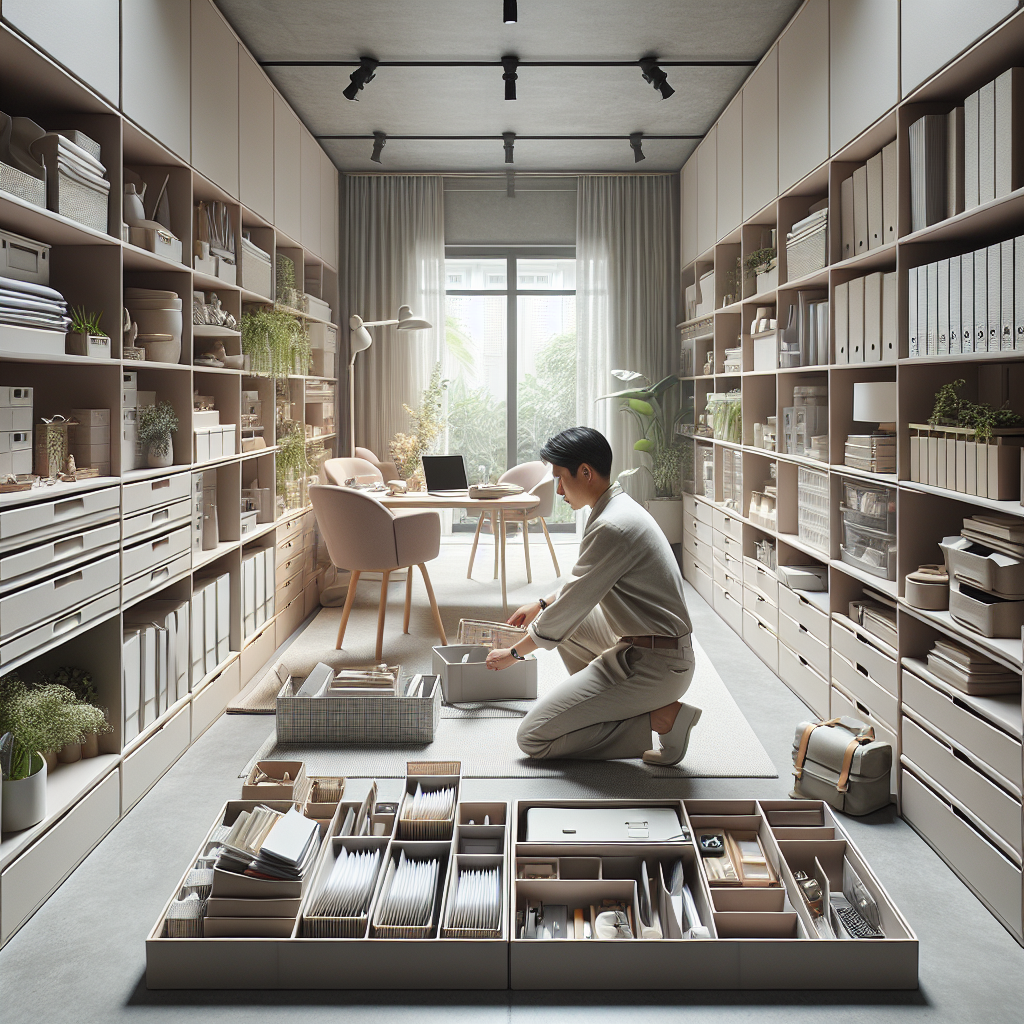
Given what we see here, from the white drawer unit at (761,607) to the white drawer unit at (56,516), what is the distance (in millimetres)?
3079

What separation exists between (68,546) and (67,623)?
216mm

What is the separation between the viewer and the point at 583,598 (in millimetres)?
3150

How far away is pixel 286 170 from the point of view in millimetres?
5469

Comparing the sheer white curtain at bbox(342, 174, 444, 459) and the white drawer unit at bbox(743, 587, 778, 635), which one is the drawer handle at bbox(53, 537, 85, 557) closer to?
the white drawer unit at bbox(743, 587, 778, 635)

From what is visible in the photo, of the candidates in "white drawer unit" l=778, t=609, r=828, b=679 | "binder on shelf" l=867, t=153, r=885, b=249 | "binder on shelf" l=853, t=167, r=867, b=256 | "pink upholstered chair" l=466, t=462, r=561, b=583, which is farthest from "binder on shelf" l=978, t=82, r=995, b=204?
"pink upholstered chair" l=466, t=462, r=561, b=583

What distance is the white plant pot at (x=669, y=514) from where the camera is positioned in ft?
23.7

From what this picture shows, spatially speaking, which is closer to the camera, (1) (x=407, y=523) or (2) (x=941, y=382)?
(2) (x=941, y=382)

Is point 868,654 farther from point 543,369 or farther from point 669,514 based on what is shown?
point 543,369

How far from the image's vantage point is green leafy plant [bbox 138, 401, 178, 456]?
3.36 m

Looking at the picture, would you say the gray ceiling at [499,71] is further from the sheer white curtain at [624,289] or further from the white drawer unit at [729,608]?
the white drawer unit at [729,608]

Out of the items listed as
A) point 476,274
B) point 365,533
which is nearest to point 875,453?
point 365,533

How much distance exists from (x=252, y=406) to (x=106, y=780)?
238cm

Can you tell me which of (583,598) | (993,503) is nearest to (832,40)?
(993,503)

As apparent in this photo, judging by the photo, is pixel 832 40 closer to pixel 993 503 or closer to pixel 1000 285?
pixel 1000 285
